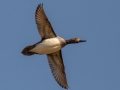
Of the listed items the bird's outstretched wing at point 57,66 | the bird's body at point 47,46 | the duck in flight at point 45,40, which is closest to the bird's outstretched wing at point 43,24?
the duck in flight at point 45,40

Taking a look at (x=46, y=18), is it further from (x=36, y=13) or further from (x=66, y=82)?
(x=66, y=82)

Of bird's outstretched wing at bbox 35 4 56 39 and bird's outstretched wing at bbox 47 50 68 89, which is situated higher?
bird's outstretched wing at bbox 35 4 56 39

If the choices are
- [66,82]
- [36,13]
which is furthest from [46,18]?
[66,82]

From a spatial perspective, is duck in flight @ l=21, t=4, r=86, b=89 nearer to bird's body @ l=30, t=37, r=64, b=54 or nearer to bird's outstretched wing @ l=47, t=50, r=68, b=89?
bird's body @ l=30, t=37, r=64, b=54

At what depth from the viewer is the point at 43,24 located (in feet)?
121

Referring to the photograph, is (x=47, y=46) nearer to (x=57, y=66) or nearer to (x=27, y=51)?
(x=27, y=51)

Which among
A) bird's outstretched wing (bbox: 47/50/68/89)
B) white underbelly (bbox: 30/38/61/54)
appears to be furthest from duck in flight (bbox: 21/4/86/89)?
bird's outstretched wing (bbox: 47/50/68/89)

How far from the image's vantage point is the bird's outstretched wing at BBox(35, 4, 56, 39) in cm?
3666

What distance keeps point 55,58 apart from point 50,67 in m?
0.39

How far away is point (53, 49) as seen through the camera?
36750mm

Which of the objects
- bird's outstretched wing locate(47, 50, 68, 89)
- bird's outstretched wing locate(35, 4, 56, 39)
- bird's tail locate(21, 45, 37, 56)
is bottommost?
bird's outstretched wing locate(47, 50, 68, 89)

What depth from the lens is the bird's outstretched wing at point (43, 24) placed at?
3666 centimetres

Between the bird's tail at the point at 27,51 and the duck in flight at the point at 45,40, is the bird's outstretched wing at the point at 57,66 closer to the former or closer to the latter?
the duck in flight at the point at 45,40

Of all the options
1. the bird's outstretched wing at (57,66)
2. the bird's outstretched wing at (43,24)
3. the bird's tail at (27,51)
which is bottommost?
the bird's outstretched wing at (57,66)
